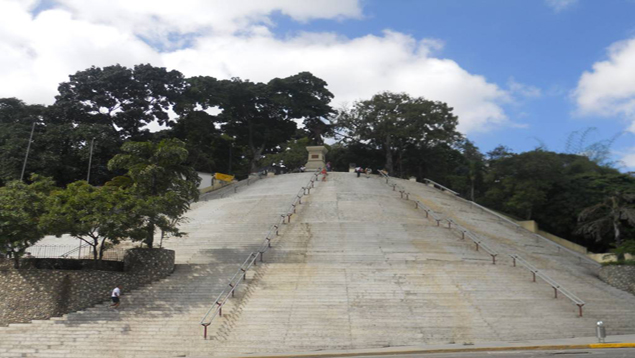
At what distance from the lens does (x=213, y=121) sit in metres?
57.9

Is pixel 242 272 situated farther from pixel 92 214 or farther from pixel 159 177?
pixel 92 214

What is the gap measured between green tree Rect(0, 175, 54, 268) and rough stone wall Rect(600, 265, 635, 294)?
2317cm

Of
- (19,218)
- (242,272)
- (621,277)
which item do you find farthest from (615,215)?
(19,218)

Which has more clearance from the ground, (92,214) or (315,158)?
(315,158)

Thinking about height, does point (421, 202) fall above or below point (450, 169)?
below

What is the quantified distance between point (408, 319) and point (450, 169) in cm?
4335

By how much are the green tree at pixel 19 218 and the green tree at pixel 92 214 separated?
0.55 metres

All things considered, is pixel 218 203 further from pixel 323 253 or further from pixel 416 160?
pixel 416 160

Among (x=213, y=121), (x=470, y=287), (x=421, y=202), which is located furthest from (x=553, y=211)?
(x=213, y=121)

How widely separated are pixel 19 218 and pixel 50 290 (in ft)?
9.22

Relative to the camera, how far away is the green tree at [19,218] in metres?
18.3

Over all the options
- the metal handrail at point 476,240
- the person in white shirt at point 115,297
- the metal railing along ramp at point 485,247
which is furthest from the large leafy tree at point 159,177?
the metal railing along ramp at point 485,247

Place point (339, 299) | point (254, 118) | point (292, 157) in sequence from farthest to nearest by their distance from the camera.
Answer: point (254, 118), point (292, 157), point (339, 299)

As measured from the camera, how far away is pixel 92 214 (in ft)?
62.0
